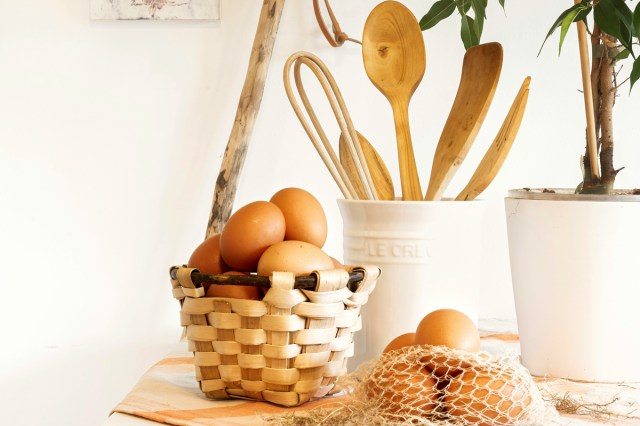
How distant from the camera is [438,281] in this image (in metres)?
0.76

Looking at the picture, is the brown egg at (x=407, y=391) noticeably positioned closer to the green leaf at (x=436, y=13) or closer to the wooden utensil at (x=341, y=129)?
the wooden utensil at (x=341, y=129)

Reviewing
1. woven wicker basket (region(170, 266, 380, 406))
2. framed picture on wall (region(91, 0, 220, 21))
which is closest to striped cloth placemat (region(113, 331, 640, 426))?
woven wicker basket (region(170, 266, 380, 406))

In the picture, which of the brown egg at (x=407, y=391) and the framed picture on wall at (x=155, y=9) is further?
the framed picture on wall at (x=155, y=9)

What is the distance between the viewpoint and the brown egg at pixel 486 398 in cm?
54

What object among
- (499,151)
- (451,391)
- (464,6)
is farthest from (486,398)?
(464,6)

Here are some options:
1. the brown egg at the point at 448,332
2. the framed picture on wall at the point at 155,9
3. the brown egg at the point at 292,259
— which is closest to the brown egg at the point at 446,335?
the brown egg at the point at 448,332

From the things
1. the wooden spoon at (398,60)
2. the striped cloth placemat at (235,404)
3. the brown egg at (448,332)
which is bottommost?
the striped cloth placemat at (235,404)

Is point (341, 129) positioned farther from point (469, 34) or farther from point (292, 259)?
point (469, 34)

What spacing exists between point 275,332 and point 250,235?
87 millimetres

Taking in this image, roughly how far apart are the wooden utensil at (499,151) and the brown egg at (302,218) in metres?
0.17

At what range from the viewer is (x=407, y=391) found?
56 cm

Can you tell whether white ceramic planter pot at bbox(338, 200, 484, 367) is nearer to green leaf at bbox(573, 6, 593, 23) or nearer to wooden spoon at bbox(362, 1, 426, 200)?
wooden spoon at bbox(362, 1, 426, 200)

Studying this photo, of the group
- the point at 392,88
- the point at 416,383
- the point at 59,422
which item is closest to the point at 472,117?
the point at 392,88

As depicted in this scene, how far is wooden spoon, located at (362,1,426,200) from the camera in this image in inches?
32.4
